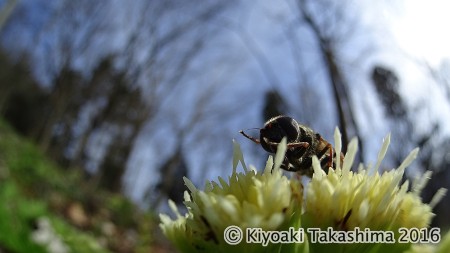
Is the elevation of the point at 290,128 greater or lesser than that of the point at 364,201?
greater

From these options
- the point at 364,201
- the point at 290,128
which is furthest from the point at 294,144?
the point at 364,201

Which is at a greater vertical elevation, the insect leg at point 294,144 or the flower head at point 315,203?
the insect leg at point 294,144

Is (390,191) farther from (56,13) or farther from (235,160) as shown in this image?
(56,13)

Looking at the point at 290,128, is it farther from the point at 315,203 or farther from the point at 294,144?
the point at 315,203

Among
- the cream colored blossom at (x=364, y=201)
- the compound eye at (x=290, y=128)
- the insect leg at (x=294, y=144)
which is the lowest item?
the cream colored blossom at (x=364, y=201)

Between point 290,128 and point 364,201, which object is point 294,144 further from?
point 364,201

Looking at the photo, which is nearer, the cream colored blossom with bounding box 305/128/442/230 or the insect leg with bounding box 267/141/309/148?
the cream colored blossom with bounding box 305/128/442/230

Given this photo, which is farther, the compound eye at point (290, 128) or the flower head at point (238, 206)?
the compound eye at point (290, 128)

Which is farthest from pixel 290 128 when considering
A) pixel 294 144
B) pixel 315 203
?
pixel 315 203

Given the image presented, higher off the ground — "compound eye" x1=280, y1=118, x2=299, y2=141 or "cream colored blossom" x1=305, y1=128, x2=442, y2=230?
"compound eye" x1=280, y1=118, x2=299, y2=141

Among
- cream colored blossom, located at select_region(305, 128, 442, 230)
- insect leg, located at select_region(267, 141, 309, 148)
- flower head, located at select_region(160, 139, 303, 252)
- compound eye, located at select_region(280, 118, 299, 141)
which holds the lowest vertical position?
cream colored blossom, located at select_region(305, 128, 442, 230)

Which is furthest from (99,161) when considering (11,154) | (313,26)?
(313,26)

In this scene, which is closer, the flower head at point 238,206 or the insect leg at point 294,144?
the flower head at point 238,206

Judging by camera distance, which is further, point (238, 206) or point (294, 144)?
point (294, 144)
